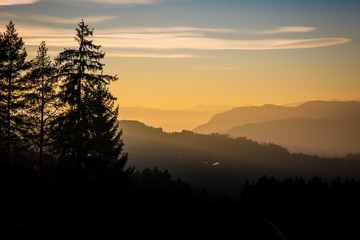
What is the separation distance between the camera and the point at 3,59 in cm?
2844

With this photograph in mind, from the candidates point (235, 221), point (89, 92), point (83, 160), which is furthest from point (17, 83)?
point (235, 221)

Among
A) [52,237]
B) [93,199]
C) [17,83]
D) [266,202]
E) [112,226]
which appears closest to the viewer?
[52,237]

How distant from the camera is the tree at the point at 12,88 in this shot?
2823 centimetres

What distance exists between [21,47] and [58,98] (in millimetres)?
4897

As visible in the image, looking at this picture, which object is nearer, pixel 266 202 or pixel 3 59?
pixel 3 59

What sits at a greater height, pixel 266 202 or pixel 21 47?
pixel 21 47

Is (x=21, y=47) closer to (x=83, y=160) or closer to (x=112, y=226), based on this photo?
(x=83, y=160)

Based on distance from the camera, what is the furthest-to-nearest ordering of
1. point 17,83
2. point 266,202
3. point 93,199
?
1. point 266,202
2. point 17,83
3. point 93,199

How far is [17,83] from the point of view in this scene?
1145 inches

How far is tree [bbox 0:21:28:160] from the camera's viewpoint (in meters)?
28.2

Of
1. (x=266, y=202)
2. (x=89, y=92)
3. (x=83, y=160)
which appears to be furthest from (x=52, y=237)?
(x=266, y=202)

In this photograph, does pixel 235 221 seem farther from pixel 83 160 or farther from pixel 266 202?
pixel 266 202

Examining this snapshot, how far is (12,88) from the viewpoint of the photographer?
2891cm

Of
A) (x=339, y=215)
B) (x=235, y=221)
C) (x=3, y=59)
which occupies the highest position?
(x=3, y=59)
